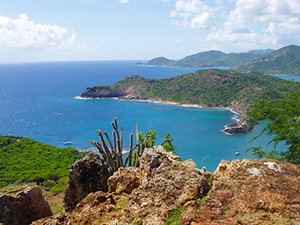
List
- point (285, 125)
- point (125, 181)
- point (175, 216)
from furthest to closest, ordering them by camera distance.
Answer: point (285, 125) < point (125, 181) < point (175, 216)

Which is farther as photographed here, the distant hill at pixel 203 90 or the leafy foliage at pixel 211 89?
the distant hill at pixel 203 90

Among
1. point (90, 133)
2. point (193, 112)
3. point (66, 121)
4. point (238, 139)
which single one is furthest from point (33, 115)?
point (238, 139)

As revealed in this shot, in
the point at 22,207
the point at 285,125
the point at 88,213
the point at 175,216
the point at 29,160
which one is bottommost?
the point at 29,160

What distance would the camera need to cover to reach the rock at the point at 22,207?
25.2 ft

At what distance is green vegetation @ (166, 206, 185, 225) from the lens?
17.7ft

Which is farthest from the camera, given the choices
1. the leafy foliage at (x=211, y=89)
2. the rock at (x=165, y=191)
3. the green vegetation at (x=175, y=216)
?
the leafy foliage at (x=211, y=89)

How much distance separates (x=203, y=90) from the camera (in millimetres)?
122375

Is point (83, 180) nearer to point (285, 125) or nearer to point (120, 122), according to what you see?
point (285, 125)

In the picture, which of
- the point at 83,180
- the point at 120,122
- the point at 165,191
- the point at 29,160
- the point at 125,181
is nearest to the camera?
the point at 165,191

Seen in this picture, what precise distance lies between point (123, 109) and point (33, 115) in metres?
39.2

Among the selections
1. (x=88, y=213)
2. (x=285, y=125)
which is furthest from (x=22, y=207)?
(x=285, y=125)

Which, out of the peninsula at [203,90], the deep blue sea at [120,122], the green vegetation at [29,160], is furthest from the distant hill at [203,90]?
the green vegetation at [29,160]

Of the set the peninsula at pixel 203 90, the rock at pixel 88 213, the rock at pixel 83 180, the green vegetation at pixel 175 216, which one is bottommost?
the peninsula at pixel 203 90

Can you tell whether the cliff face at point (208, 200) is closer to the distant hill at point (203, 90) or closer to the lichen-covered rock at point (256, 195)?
the lichen-covered rock at point (256, 195)
